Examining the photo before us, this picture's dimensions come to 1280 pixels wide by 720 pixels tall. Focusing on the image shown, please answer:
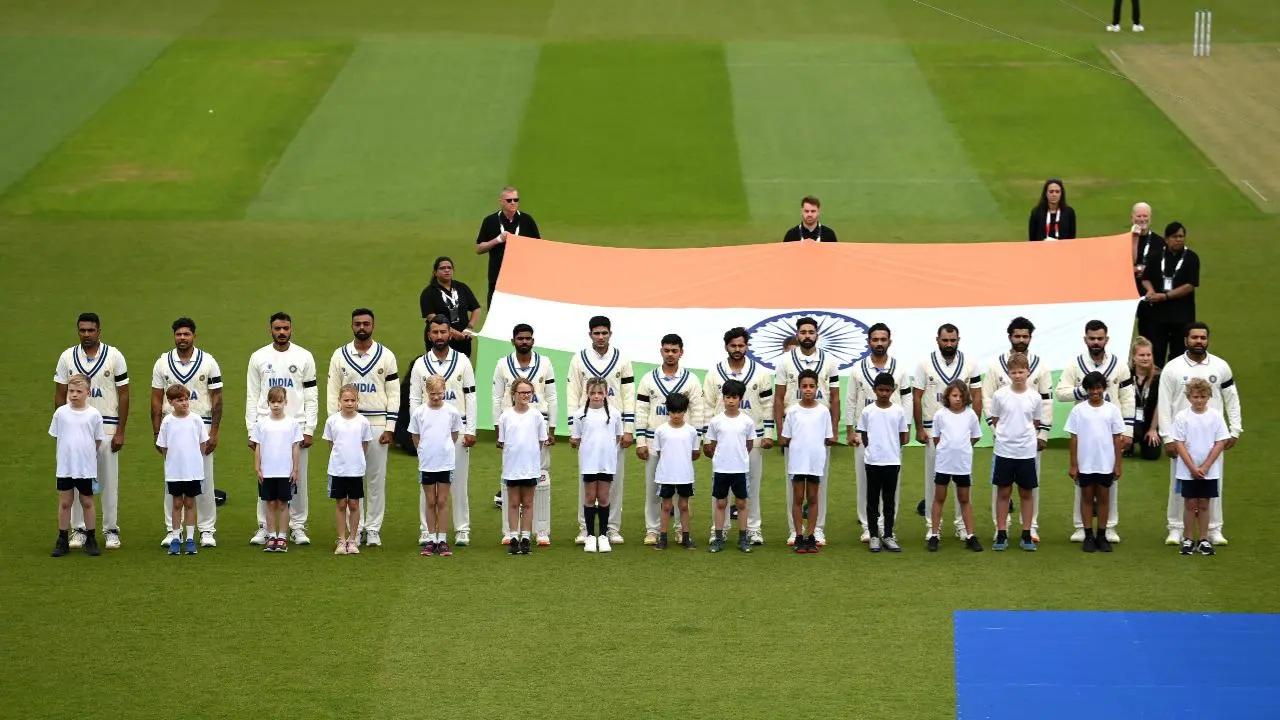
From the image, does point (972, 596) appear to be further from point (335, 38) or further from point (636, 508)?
point (335, 38)

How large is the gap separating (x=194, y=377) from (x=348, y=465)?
1.70 meters

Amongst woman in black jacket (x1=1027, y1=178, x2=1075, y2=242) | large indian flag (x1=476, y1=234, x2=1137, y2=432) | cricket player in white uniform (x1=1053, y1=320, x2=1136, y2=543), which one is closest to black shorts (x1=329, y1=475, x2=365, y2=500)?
large indian flag (x1=476, y1=234, x2=1137, y2=432)

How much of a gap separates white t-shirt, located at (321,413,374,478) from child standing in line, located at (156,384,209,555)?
1101 millimetres

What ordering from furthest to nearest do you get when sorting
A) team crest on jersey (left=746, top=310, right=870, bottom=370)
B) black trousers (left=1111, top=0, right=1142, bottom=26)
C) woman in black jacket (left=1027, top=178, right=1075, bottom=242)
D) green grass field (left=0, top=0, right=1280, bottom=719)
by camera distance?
black trousers (left=1111, top=0, right=1142, bottom=26) < woman in black jacket (left=1027, top=178, right=1075, bottom=242) < team crest on jersey (left=746, top=310, right=870, bottom=370) < green grass field (left=0, top=0, right=1280, bottom=719)

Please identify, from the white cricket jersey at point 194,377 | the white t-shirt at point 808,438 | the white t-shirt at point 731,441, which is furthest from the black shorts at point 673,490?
the white cricket jersey at point 194,377

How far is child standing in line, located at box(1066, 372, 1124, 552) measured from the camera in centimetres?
1479

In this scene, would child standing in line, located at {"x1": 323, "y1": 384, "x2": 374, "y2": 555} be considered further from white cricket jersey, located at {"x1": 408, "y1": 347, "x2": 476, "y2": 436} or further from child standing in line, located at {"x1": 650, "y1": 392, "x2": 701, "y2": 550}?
child standing in line, located at {"x1": 650, "y1": 392, "x2": 701, "y2": 550}

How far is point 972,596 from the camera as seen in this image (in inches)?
543

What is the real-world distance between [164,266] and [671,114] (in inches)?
429

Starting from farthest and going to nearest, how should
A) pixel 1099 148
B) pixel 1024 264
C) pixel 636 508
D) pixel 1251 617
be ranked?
pixel 1099 148, pixel 1024 264, pixel 636 508, pixel 1251 617

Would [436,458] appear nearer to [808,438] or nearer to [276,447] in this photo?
[276,447]

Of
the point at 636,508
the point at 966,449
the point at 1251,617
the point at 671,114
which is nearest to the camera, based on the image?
the point at 1251,617

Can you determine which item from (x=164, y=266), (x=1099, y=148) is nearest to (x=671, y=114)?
(x=1099, y=148)

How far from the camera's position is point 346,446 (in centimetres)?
Result: 1471
